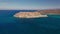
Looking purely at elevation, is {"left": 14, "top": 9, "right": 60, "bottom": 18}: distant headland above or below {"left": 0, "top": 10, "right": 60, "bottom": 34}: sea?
above

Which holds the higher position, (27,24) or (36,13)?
(36,13)

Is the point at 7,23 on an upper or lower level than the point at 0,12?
lower

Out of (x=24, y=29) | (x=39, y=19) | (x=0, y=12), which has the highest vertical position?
(x=0, y=12)

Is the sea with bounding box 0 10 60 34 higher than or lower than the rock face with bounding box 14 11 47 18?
lower

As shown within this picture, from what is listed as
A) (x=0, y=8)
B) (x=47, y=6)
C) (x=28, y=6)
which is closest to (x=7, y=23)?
(x=0, y=8)

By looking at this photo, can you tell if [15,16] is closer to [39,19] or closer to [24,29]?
[24,29]

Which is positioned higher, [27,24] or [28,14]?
[28,14]

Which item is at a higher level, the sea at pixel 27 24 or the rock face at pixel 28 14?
the rock face at pixel 28 14
